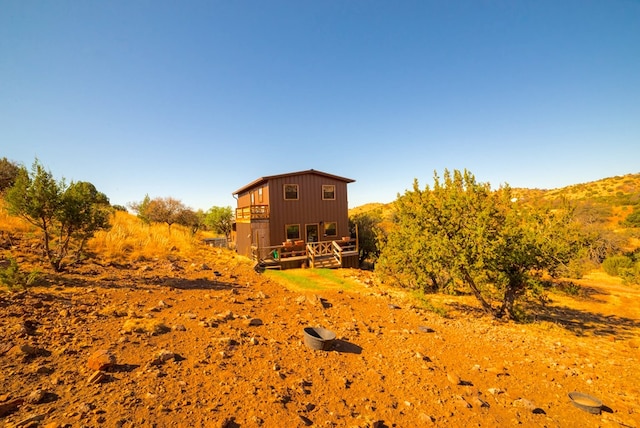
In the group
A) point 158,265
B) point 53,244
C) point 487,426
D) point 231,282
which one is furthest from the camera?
point 158,265

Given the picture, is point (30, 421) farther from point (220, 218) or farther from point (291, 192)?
point (220, 218)

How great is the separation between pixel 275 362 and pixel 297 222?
55.4 feet

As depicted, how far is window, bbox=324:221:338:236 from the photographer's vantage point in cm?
2316

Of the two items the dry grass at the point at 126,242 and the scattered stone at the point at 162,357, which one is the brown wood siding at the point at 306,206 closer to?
the dry grass at the point at 126,242

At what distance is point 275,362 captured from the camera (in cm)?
505

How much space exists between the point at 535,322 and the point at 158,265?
1685 centimetres

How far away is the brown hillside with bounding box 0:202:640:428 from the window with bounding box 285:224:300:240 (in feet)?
37.9

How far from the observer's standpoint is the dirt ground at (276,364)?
11.9ft

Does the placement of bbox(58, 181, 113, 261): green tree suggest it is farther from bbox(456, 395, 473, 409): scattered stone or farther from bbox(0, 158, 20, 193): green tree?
bbox(0, 158, 20, 193): green tree

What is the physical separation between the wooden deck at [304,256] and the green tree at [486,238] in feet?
Answer: 32.8

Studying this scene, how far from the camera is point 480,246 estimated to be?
8.48 metres

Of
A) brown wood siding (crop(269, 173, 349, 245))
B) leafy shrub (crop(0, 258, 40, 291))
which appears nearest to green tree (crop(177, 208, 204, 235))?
brown wood siding (crop(269, 173, 349, 245))

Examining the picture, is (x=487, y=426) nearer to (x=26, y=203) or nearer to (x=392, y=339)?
(x=392, y=339)

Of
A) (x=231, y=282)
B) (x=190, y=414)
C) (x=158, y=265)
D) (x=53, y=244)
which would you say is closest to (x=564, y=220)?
(x=190, y=414)
